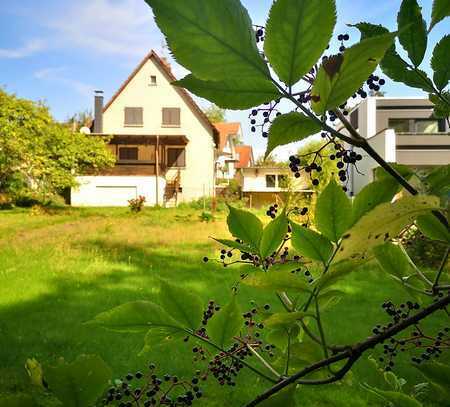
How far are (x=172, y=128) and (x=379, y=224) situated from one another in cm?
2931

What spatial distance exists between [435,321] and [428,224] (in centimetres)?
711

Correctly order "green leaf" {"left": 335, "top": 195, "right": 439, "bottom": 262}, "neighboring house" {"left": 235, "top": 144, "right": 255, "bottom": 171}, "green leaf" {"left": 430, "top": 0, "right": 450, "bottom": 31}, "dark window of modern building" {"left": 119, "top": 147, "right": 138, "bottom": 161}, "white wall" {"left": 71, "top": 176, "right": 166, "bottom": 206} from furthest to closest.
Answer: "neighboring house" {"left": 235, "top": 144, "right": 255, "bottom": 171}, "dark window of modern building" {"left": 119, "top": 147, "right": 138, "bottom": 161}, "white wall" {"left": 71, "top": 176, "right": 166, "bottom": 206}, "green leaf" {"left": 430, "top": 0, "right": 450, "bottom": 31}, "green leaf" {"left": 335, "top": 195, "right": 439, "bottom": 262}

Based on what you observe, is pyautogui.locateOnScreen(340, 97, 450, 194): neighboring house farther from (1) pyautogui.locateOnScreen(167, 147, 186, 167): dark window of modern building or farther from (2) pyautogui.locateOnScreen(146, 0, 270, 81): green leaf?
(2) pyautogui.locateOnScreen(146, 0, 270, 81): green leaf

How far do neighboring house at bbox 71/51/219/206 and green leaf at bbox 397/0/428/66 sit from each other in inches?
1084

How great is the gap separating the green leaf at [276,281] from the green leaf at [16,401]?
0.69 ft

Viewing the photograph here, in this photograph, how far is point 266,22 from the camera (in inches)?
14.2

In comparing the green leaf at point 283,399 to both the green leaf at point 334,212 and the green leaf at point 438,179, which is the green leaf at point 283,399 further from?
the green leaf at point 438,179

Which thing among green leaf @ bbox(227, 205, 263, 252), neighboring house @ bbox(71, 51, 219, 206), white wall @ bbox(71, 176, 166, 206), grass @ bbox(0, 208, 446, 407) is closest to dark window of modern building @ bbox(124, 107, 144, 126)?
neighboring house @ bbox(71, 51, 219, 206)

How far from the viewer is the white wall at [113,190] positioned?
28.0 m

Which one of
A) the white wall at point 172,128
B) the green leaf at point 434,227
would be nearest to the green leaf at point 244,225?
the green leaf at point 434,227

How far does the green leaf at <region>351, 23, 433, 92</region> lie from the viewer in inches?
22.2

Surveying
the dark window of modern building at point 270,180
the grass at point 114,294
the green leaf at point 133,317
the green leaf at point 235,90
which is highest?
the dark window of modern building at point 270,180

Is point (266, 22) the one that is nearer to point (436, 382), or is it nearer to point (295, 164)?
point (295, 164)

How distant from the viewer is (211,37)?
35cm
